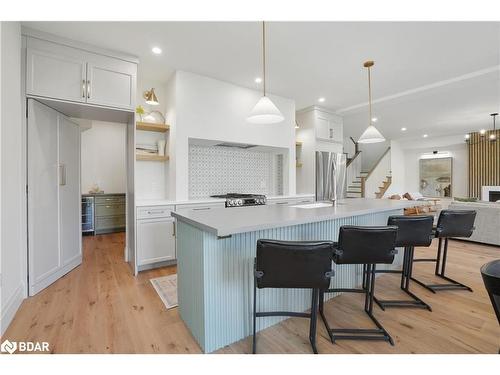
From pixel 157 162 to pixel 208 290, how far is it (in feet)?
8.93

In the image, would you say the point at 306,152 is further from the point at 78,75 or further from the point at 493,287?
the point at 493,287

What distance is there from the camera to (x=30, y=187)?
236 centimetres

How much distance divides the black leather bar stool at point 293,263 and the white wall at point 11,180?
2040mm

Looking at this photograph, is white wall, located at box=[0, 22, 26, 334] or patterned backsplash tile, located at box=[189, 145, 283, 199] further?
patterned backsplash tile, located at box=[189, 145, 283, 199]

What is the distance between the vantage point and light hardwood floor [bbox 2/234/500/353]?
1.63 meters

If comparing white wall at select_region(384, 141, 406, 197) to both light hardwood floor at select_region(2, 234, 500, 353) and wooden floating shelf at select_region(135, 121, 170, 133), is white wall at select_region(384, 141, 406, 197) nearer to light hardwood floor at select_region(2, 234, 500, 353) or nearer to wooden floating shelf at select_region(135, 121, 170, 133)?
light hardwood floor at select_region(2, 234, 500, 353)

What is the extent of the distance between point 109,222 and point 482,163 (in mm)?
10822

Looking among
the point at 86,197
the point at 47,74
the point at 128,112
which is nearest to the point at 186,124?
the point at 128,112

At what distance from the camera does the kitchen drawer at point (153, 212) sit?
2.96m

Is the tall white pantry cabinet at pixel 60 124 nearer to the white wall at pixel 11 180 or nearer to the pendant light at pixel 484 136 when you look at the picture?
the white wall at pixel 11 180

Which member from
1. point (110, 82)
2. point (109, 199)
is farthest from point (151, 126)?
point (109, 199)

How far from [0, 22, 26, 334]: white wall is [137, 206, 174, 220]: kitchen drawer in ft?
3.52

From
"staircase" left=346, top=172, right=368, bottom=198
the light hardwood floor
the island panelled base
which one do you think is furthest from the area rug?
"staircase" left=346, top=172, right=368, bottom=198

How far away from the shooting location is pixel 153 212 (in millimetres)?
3051
